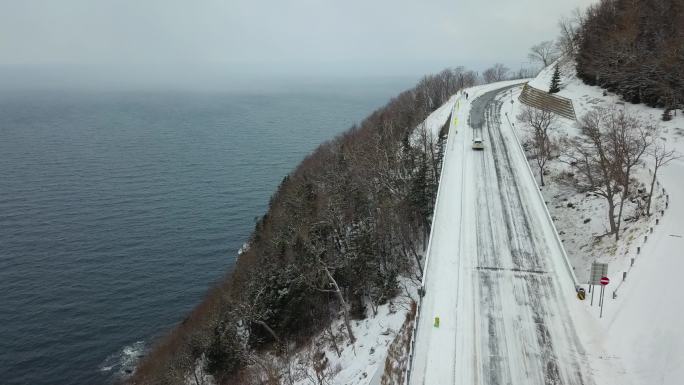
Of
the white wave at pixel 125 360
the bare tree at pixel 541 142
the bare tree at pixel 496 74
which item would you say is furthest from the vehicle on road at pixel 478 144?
Result: the bare tree at pixel 496 74

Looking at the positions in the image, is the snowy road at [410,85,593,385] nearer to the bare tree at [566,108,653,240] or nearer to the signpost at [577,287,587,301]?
the signpost at [577,287,587,301]

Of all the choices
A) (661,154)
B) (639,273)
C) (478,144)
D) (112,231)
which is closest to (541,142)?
(478,144)

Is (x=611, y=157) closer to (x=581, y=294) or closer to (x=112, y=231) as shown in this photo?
(x=581, y=294)

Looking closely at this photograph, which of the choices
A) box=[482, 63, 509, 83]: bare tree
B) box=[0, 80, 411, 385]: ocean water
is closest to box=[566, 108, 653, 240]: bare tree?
box=[0, 80, 411, 385]: ocean water

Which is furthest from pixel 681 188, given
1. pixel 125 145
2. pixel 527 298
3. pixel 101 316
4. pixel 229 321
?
pixel 125 145

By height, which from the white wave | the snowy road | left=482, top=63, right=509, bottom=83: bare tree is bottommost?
the white wave
